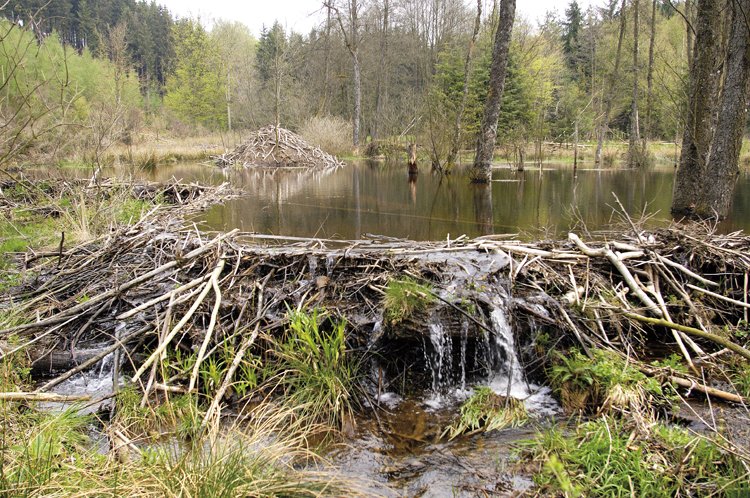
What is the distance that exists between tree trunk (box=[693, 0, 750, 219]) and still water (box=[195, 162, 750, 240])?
65 cm

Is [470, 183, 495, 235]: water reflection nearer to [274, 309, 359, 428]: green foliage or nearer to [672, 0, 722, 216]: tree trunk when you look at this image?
[672, 0, 722, 216]: tree trunk

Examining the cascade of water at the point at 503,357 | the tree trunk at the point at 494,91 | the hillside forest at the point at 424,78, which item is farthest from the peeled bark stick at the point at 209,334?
the hillside forest at the point at 424,78

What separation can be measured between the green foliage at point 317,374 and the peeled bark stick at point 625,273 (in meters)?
2.28

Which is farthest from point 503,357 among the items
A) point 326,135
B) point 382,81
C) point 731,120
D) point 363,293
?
point 382,81

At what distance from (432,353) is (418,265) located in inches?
33.2

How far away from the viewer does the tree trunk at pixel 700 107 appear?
8211 mm

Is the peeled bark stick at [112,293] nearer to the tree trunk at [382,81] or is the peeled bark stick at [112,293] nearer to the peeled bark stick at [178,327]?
the peeled bark stick at [178,327]

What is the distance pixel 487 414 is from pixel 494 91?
496 inches

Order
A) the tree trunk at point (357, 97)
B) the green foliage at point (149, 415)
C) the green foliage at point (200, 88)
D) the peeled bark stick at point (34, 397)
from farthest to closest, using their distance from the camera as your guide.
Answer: the green foliage at point (200, 88)
the tree trunk at point (357, 97)
the green foliage at point (149, 415)
the peeled bark stick at point (34, 397)

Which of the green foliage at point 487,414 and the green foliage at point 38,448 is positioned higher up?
the green foliage at point 38,448

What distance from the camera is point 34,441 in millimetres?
2303

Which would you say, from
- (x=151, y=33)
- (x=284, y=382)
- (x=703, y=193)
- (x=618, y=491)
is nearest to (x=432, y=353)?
(x=284, y=382)

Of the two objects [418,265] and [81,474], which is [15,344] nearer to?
[81,474]

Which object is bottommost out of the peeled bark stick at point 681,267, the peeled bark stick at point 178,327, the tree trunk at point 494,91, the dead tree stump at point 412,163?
the peeled bark stick at point 178,327
